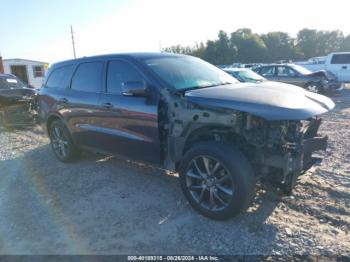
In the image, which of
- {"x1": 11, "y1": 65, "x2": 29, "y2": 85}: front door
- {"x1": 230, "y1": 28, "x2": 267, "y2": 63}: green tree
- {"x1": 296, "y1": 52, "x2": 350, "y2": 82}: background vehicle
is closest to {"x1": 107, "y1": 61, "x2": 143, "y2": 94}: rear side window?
{"x1": 296, "y1": 52, "x2": 350, "y2": 82}: background vehicle

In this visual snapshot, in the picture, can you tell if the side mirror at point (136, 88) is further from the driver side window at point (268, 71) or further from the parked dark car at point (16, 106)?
the driver side window at point (268, 71)

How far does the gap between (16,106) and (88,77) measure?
7009 mm

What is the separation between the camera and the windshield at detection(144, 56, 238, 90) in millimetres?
4125

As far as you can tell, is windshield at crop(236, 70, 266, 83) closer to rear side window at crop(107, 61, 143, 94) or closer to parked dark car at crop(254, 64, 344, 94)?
parked dark car at crop(254, 64, 344, 94)

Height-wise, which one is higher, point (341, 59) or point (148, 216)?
point (341, 59)

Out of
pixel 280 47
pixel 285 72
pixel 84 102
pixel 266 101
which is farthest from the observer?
pixel 280 47

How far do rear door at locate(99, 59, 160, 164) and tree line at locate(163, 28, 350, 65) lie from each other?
50.1 meters

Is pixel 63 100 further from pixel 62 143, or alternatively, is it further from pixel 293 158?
pixel 293 158

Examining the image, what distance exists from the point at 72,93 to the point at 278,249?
3996 mm

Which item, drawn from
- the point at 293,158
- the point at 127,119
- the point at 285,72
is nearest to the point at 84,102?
the point at 127,119

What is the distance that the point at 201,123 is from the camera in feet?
11.9

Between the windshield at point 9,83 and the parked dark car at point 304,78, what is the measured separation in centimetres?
1043

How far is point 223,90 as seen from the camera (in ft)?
12.4

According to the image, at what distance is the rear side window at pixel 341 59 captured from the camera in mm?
18195
